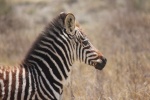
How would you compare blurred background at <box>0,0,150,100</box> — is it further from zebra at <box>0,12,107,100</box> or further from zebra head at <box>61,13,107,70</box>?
zebra at <box>0,12,107,100</box>

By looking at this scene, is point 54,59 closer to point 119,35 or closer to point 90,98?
point 90,98

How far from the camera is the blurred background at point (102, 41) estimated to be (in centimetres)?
744

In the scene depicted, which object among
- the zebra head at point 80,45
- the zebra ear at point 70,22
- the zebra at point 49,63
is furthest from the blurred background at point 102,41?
the zebra ear at point 70,22

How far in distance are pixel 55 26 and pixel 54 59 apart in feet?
1.42

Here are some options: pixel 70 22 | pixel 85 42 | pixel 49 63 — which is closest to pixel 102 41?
pixel 85 42

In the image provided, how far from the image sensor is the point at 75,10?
20.6 meters

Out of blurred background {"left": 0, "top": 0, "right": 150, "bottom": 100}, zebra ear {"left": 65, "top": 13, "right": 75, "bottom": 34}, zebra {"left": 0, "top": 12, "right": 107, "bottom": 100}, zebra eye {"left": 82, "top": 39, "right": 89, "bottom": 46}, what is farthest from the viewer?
blurred background {"left": 0, "top": 0, "right": 150, "bottom": 100}

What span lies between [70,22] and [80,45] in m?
0.35

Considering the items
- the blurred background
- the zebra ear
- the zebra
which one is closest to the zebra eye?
the zebra

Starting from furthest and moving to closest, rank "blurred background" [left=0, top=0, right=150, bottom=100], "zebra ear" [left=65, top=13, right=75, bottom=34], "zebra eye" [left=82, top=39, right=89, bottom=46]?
"blurred background" [left=0, top=0, right=150, bottom=100] → "zebra eye" [left=82, top=39, right=89, bottom=46] → "zebra ear" [left=65, top=13, right=75, bottom=34]

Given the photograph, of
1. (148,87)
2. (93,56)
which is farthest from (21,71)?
(148,87)

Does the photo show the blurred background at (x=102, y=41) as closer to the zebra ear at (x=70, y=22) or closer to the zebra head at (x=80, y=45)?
the zebra head at (x=80, y=45)

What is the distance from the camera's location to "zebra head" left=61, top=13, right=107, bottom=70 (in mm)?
5543

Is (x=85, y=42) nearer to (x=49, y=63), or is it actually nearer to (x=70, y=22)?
(x=70, y=22)
